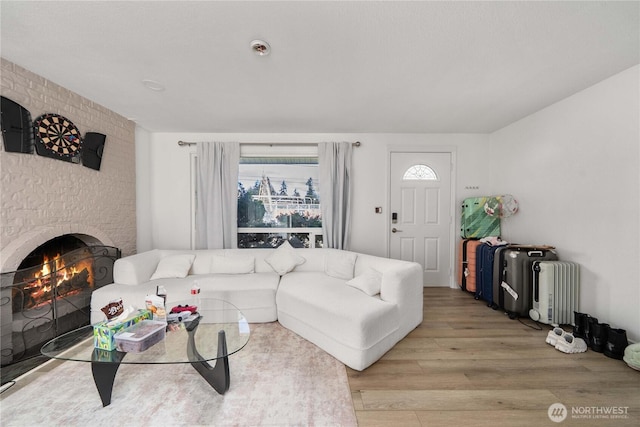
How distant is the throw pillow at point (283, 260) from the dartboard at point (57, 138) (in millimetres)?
2332

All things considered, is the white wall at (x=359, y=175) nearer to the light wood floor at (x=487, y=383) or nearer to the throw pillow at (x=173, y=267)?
the throw pillow at (x=173, y=267)

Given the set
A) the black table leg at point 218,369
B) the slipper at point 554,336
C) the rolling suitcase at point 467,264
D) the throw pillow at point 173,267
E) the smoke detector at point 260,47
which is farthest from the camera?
the rolling suitcase at point 467,264

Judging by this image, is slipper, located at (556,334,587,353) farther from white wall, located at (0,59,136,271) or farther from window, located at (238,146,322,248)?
white wall, located at (0,59,136,271)

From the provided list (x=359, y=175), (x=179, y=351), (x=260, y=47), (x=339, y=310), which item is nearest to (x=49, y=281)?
(x=179, y=351)

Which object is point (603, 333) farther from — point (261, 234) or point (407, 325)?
point (261, 234)

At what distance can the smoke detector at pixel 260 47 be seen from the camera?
1.67 metres

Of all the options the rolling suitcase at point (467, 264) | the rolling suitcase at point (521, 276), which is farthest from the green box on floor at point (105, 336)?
the rolling suitcase at point (467, 264)

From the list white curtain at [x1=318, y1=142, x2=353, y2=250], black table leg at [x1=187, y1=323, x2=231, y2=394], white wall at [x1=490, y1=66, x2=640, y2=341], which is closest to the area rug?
black table leg at [x1=187, y1=323, x2=231, y2=394]

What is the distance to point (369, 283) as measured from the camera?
235 centimetres

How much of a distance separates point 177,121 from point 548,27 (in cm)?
381

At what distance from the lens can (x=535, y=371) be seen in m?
1.82

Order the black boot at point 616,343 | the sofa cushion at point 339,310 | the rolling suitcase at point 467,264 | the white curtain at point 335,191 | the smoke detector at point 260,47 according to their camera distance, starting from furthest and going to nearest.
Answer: the white curtain at point 335,191, the rolling suitcase at point 467,264, the black boot at point 616,343, the sofa cushion at point 339,310, the smoke detector at point 260,47

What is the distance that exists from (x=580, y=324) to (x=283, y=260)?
10.1 ft

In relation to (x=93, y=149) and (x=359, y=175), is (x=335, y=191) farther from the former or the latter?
(x=93, y=149)
